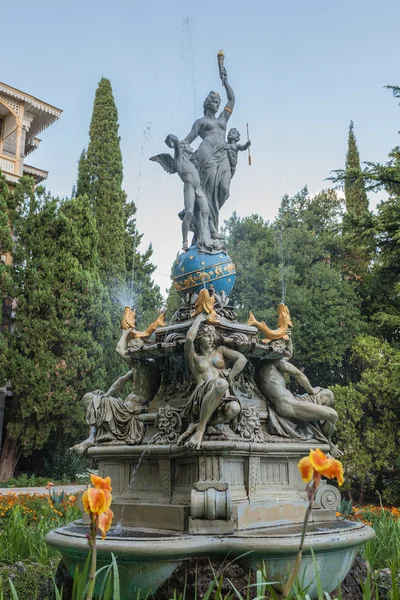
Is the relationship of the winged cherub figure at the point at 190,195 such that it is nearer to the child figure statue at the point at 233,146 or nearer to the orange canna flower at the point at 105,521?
the child figure statue at the point at 233,146

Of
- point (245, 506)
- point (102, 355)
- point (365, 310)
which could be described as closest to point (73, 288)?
point (102, 355)

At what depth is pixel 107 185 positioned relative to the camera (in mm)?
25000

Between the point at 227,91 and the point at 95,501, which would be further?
the point at 227,91

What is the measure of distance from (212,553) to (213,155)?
511 cm

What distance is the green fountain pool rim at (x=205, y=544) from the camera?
14.1 ft

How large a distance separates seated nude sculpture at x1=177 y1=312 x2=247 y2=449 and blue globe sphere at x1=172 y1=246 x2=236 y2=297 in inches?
41.1

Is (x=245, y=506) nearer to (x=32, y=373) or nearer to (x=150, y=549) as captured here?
(x=150, y=549)

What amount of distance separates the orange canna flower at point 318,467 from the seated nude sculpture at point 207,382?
3310mm

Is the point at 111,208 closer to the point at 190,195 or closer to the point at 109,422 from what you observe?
the point at 190,195

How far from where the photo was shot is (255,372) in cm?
661

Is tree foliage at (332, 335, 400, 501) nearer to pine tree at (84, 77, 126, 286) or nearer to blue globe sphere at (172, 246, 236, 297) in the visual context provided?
pine tree at (84, 77, 126, 286)

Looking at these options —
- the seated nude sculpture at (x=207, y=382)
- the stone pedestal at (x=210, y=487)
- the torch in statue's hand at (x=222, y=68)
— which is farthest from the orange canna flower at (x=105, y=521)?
the torch in statue's hand at (x=222, y=68)

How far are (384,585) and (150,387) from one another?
3.09m

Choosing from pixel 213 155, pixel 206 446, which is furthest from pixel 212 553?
pixel 213 155
